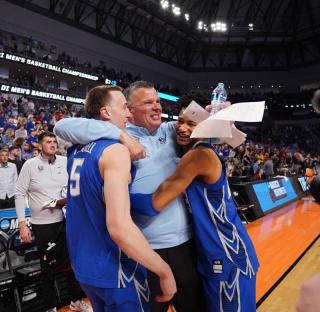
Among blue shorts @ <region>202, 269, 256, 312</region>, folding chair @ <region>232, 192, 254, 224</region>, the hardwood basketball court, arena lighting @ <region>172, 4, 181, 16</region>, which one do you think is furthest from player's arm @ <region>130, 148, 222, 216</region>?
arena lighting @ <region>172, 4, 181, 16</region>

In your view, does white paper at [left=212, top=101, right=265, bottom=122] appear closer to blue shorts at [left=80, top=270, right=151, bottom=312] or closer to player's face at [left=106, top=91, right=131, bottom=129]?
player's face at [left=106, top=91, right=131, bottom=129]

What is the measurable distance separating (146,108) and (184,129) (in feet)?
1.11

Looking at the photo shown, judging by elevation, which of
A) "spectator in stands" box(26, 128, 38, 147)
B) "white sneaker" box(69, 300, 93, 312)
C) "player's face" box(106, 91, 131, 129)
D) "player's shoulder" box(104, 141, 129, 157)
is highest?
"spectator in stands" box(26, 128, 38, 147)

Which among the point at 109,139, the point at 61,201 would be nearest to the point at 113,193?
the point at 109,139

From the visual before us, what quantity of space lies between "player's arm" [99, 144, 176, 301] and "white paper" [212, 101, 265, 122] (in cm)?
46

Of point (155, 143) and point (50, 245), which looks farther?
point (50, 245)

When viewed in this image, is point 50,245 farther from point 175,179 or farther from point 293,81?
point 293,81

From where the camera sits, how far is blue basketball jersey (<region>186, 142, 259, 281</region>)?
182 cm

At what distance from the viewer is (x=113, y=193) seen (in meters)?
1.32

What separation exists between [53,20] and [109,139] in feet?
64.1

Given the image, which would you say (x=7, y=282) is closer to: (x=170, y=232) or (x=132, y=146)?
(x=170, y=232)

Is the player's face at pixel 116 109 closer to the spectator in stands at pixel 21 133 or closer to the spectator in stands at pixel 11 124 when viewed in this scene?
the spectator in stands at pixel 21 133

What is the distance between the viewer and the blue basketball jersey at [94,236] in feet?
4.78

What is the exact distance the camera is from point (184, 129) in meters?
1.96
